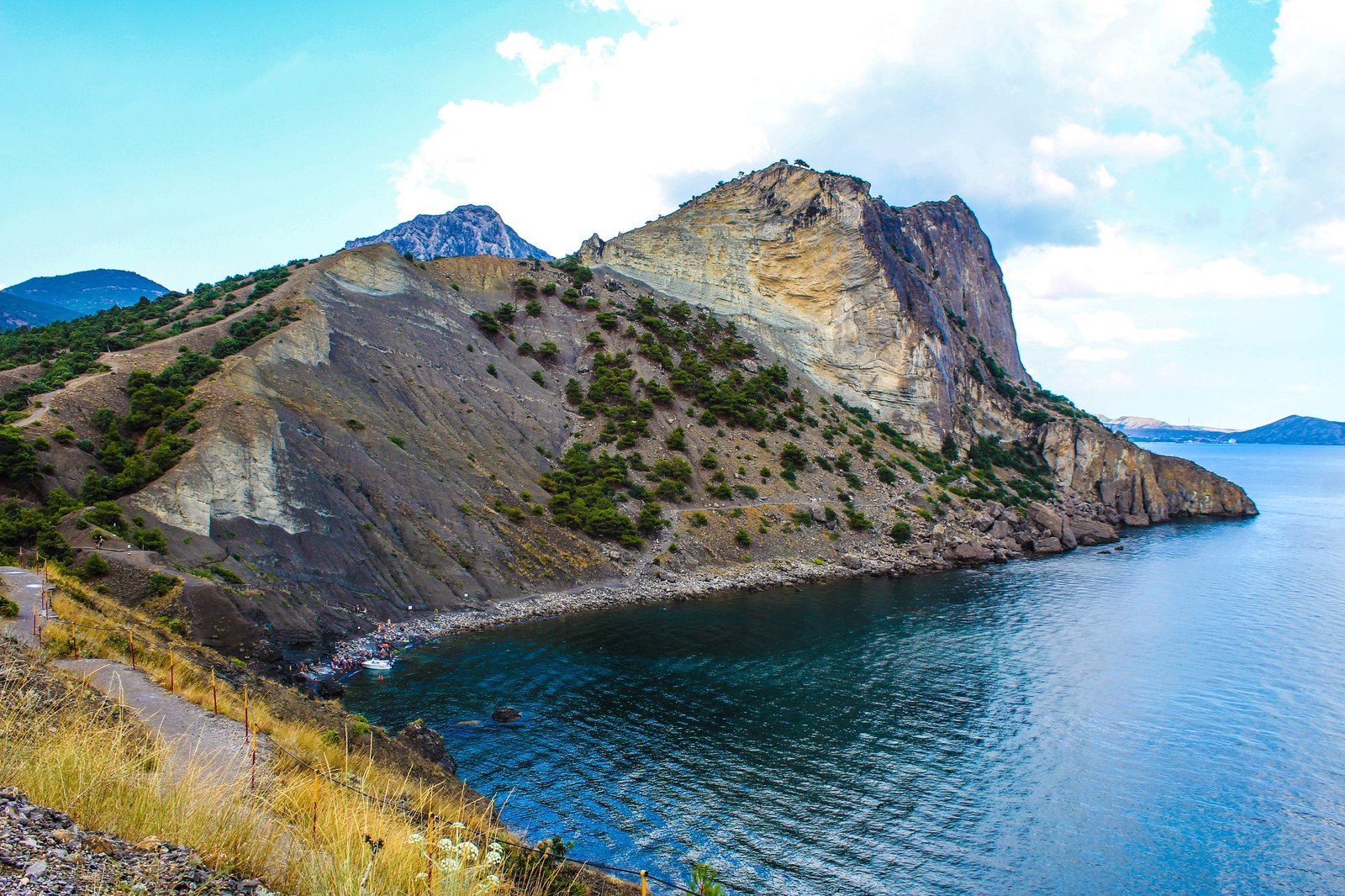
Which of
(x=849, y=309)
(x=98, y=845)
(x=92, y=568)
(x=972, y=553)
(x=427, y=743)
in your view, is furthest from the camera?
(x=849, y=309)

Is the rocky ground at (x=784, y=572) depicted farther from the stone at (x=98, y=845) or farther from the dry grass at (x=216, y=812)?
the stone at (x=98, y=845)

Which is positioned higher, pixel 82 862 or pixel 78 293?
pixel 78 293

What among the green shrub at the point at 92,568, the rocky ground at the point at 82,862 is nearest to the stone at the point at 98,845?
the rocky ground at the point at 82,862

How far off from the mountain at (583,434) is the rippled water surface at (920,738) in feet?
22.2

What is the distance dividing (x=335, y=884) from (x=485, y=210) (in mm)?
190504

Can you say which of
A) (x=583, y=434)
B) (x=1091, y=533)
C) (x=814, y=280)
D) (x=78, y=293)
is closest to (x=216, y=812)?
(x=583, y=434)

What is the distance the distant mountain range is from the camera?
117500mm

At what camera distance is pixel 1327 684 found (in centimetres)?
2927

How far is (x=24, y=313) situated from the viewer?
108562 millimetres

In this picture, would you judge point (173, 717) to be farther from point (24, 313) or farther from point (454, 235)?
point (454, 235)

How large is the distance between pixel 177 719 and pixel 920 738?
2080 centimetres

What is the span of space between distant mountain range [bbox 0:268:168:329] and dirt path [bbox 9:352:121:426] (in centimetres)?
9960

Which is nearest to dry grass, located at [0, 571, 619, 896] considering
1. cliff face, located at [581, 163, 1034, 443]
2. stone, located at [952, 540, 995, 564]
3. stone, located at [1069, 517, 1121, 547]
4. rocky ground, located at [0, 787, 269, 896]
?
rocky ground, located at [0, 787, 269, 896]

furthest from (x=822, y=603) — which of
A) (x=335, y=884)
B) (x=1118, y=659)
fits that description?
(x=335, y=884)
